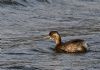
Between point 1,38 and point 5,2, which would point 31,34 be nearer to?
point 1,38

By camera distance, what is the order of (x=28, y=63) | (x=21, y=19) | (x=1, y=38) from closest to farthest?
(x=28, y=63)
(x=1, y=38)
(x=21, y=19)

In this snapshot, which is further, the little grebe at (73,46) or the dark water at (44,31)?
the little grebe at (73,46)

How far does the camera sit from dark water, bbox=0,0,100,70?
14.9 meters

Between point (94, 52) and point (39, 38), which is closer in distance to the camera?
point (94, 52)

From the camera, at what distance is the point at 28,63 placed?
1473cm

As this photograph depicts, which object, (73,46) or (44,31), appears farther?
(44,31)

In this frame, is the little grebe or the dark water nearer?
the dark water

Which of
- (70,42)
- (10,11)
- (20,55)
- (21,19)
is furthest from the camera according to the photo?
(10,11)

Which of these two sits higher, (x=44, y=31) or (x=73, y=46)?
(x=73, y=46)

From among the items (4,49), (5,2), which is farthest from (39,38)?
(5,2)

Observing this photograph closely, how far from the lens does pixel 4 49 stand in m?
16.5

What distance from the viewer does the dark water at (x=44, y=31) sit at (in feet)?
49.0

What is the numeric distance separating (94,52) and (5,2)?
869cm

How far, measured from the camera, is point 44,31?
1964 centimetres
